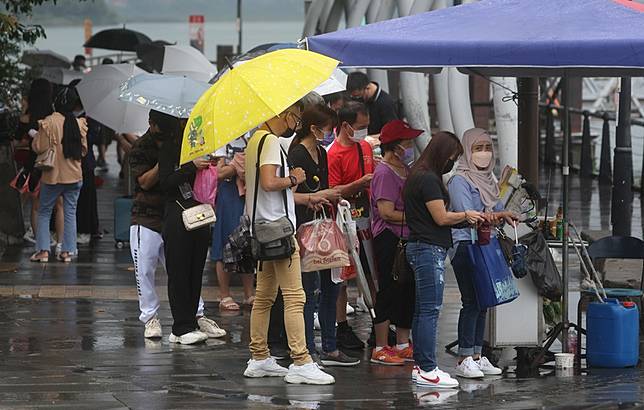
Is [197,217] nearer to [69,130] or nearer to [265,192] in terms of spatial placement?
[265,192]

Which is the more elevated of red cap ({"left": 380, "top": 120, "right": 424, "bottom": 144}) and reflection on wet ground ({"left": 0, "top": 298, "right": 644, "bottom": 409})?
red cap ({"left": 380, "top": 120, "right": 424, "bottom": 144})

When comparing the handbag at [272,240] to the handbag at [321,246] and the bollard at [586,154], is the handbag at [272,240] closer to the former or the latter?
the handbag at [321,246]

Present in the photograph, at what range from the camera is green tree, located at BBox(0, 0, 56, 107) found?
17406mm

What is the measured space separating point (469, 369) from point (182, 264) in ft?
7.68

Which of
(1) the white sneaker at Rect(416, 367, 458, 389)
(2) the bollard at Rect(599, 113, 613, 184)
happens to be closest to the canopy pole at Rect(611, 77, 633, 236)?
(1) the white sneaker at Rect(416, 367, 458, 389)

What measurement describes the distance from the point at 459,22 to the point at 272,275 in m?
2.13

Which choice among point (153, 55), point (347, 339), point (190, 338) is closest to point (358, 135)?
point (347, 339)

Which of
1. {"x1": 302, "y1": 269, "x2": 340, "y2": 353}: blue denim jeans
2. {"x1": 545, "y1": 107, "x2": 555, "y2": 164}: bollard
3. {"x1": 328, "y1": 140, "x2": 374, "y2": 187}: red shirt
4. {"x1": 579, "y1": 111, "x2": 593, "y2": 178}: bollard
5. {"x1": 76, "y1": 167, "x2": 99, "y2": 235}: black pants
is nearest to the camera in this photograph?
{"x1": 302, "y1": 269, "x2": 340, "y2": 353}: blue denim jeans

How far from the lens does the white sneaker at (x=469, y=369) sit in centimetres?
1014

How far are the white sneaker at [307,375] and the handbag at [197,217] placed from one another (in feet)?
5.11

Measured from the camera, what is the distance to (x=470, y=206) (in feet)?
32.9

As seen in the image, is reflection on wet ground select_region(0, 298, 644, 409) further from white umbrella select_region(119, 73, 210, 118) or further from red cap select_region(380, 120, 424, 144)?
white umbrella select_region(119, 73, 210, 118)

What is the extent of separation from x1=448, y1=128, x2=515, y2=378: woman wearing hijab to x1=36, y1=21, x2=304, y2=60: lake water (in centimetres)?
4216

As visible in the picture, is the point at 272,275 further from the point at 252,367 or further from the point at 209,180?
the point at 209,180
